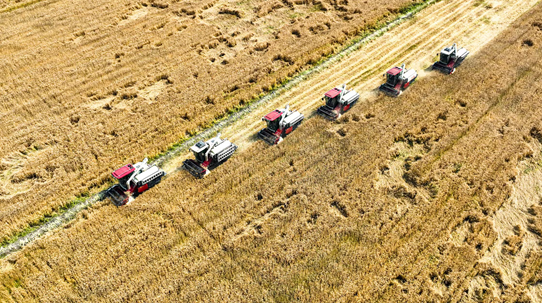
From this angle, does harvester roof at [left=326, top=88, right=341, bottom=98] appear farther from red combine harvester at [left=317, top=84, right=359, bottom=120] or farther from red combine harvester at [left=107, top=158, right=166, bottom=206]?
red combine harvester at [left=107, top=158, right=166, bottom=206]

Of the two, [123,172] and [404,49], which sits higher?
[123,172]

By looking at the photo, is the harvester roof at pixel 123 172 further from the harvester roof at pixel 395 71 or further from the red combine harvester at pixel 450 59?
the red combine harvester at pixel 450 59

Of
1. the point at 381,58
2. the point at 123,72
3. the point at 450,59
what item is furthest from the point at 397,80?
the point at 123,72

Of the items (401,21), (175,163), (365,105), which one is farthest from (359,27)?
(175,163)

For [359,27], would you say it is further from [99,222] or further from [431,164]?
[99,222]

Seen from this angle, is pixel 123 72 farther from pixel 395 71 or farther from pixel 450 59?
pixel 450 59
